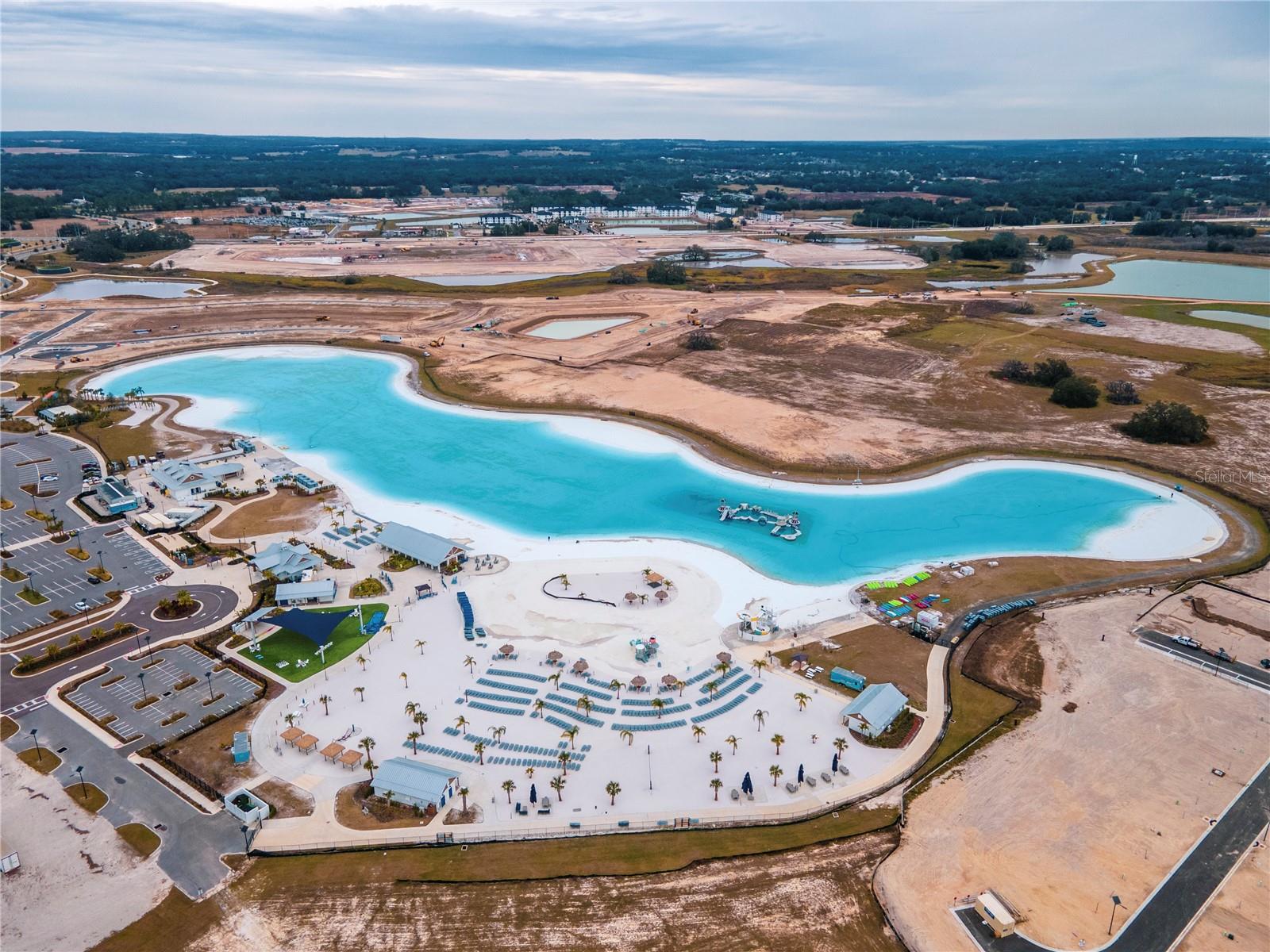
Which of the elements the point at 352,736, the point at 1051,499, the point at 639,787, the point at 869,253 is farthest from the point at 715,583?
the point at 869,253

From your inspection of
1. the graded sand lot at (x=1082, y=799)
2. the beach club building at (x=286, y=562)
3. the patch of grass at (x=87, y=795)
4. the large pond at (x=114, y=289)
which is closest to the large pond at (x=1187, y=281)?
the graded sand lot at (x=1082, y=799)

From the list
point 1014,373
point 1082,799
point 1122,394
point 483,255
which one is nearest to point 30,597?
point 1082,799

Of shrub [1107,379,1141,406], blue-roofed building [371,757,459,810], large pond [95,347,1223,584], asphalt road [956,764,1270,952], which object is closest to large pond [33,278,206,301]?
large pond [95,347,1223,584]

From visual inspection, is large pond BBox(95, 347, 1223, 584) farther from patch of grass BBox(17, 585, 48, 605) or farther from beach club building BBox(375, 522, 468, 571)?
patch of grass BBox(17, 585, 48, 605)

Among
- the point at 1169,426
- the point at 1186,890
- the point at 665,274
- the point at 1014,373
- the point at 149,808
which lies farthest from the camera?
the point at 665,274

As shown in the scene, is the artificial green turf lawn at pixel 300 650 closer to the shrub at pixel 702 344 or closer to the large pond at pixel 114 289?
the shrub at pixel 702 344

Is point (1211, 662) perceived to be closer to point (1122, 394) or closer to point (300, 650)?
point (1122, 394)
